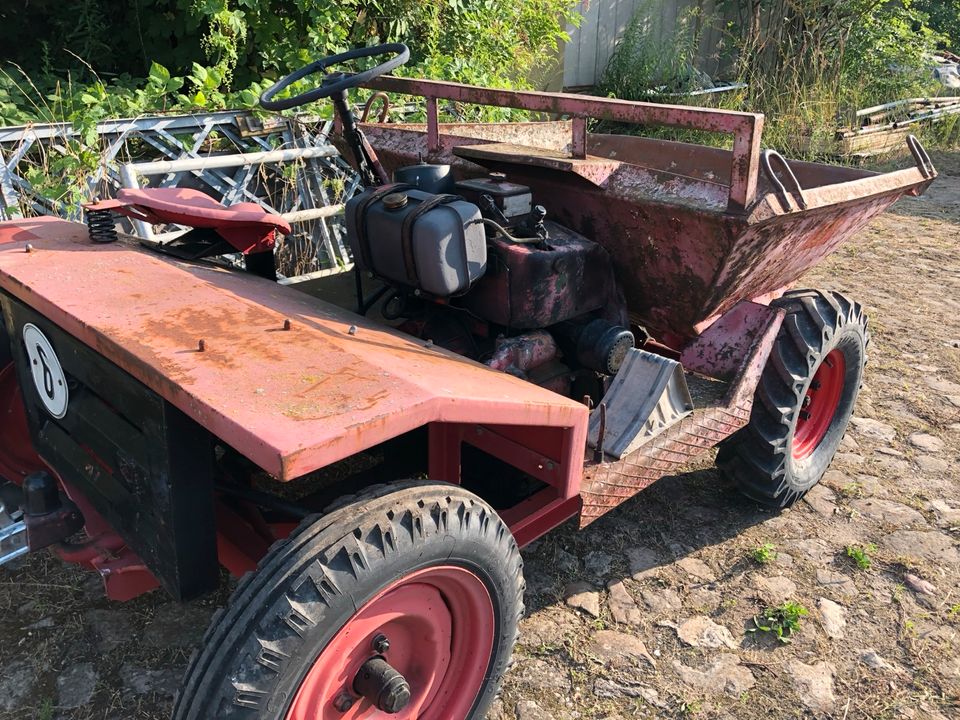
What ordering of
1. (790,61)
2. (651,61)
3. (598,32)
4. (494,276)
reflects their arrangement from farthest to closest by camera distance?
(790,61) → (598,32) → (651,61) → (494,276)

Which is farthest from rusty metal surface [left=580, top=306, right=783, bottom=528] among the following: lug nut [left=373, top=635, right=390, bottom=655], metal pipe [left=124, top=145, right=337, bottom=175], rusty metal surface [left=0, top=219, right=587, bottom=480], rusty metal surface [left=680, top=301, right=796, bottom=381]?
metal pipe [left=124, top=145, right=337, bottom=175]

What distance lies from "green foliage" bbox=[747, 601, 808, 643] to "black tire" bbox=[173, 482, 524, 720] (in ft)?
4.17

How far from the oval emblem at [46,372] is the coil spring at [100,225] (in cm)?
40

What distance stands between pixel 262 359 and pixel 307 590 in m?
0.47

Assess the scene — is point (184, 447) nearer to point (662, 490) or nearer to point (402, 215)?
point (402, 215)

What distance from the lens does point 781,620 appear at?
2523 mm

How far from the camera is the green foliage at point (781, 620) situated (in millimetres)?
2477

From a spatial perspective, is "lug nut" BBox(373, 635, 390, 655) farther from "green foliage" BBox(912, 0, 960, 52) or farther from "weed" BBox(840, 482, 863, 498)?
"green foliage" BBox(912, 0, 960, 52)

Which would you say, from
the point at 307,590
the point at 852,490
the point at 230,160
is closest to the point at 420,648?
the point at 307,590

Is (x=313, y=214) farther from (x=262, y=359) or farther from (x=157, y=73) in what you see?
(x=262, y=359)

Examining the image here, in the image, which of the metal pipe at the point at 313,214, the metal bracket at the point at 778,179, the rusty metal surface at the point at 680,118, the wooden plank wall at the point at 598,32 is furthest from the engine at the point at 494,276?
the wooden plank wall at the point at 598,32

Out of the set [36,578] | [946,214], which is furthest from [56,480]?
[946,214]

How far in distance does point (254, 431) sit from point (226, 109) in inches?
168

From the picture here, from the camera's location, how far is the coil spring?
2371 mm
